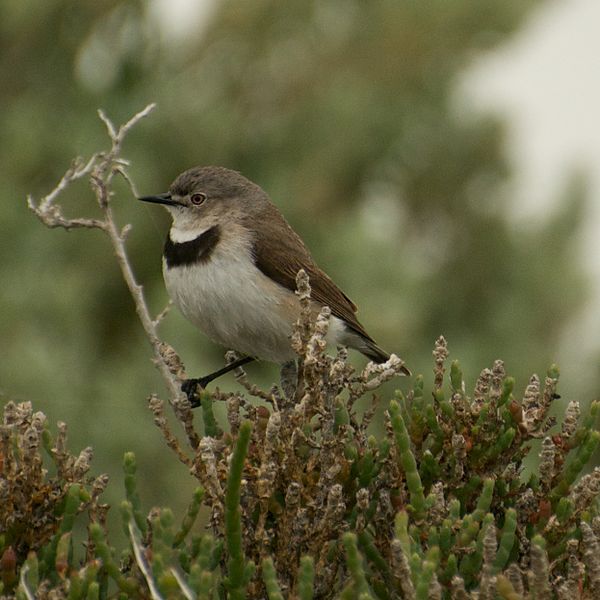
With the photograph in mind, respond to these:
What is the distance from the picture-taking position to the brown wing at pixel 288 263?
20.3ft

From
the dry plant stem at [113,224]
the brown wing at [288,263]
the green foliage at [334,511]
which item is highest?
the brown wing at [288,263]

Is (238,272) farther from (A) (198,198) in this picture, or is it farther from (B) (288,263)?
(A) (198,198)

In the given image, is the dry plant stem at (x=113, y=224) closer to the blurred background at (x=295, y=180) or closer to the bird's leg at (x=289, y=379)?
the bird's leg at (x=289, y=379)

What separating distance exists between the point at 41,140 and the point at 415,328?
5.21 metres

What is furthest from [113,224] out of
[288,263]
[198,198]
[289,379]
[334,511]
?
[198,198]

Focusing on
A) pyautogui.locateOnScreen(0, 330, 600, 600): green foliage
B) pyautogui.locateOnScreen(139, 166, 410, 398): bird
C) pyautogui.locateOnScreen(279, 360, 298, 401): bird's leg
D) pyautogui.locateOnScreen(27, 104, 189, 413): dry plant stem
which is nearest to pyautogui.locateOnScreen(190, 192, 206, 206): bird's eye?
pyautogui.locateOnScreen(139, 166, 410, 398): bird

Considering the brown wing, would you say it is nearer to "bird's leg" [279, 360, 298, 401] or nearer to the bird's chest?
the bird's chest

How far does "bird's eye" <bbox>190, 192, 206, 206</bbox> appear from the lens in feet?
21.3

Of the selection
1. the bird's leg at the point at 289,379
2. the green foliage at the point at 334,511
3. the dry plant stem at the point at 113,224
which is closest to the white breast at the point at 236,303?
the bird's leg at the point at 289,379

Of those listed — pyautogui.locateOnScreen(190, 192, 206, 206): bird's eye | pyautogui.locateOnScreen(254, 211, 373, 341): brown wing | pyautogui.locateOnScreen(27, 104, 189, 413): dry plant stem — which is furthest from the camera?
pyautogui.locateOnScreen(190, 192, 206, 206): bird's eye

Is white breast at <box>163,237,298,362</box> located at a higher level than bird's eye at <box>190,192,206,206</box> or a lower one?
lower

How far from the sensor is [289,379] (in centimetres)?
527

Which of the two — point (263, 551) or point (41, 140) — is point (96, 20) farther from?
point (263, 551)

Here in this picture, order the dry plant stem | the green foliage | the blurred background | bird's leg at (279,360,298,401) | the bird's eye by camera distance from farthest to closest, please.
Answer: the blurred background
the bird's eye
bird's leg at (279,360,298,401)
the dry plant stem
the green foliage
